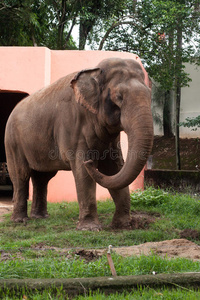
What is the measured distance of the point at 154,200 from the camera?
29.8 ft

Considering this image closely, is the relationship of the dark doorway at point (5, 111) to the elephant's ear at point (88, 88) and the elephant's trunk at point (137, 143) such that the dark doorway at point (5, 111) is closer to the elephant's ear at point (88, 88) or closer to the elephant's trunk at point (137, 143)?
the elephant's ear at point (88, 88)

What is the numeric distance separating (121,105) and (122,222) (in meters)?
1.97

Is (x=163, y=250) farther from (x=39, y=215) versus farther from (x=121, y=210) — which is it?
(x=39, y=215)

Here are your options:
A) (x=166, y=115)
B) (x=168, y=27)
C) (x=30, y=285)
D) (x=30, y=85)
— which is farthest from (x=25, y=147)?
(x=166, y=115)

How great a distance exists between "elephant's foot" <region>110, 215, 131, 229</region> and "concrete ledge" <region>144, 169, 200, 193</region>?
466cm

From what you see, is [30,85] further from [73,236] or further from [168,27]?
[168,27]

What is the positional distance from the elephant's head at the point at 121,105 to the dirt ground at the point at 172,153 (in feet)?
47.9

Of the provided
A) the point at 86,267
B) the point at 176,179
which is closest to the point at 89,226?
the point at 86,267

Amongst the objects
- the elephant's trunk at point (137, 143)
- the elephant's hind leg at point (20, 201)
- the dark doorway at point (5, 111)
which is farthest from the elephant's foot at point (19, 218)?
the dark doorway at point (5, 111)

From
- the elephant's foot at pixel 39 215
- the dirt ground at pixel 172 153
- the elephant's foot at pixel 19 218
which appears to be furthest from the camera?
the dirt ground at pixel 172 153

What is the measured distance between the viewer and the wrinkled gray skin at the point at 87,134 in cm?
579

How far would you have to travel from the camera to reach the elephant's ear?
6430 millimetres

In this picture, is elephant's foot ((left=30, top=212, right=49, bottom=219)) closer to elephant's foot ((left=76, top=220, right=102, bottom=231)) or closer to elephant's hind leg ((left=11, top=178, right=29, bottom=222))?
elephant's hind leg ((left=11, top=178, right=29, bottom=222))

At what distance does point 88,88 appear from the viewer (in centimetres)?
646
